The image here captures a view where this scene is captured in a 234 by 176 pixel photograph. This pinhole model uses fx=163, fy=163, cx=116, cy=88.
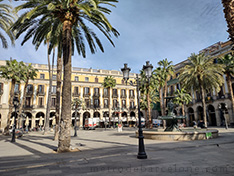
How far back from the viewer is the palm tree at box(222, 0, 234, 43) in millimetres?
5305

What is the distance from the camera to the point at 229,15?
5.41 meters

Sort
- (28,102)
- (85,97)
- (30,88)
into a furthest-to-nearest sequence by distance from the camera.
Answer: (85,97)
(30,88)
(28,102)

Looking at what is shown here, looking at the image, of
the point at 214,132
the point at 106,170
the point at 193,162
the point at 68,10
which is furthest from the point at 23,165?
the point at 214,132

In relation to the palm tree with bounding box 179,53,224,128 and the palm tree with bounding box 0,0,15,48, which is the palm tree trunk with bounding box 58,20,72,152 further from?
the palm tree with bounding box 179,53,224,128

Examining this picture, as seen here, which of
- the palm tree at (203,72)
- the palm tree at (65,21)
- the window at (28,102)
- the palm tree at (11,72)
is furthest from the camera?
the window at (28,102)

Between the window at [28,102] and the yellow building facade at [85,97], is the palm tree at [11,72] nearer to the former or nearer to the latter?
the yellow building facade at [85,97]

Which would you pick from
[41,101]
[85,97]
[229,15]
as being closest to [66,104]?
[229,15]

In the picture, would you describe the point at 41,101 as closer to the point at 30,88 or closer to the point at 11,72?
the point at 30,88

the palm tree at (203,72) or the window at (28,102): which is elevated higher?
the palm tree at (203,72)

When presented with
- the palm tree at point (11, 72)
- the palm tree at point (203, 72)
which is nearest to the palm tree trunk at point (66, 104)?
the palm tree at point (203, 72)

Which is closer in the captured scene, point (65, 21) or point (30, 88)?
point (65, 21)

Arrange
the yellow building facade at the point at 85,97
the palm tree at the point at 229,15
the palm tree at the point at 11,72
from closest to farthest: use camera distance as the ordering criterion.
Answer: the palm tree at the point at 229,15, the palm tree at the point at 11,72, the yellow building facade at the point at 85,97

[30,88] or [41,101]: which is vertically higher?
[30,88]

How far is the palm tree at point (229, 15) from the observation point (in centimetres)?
530
